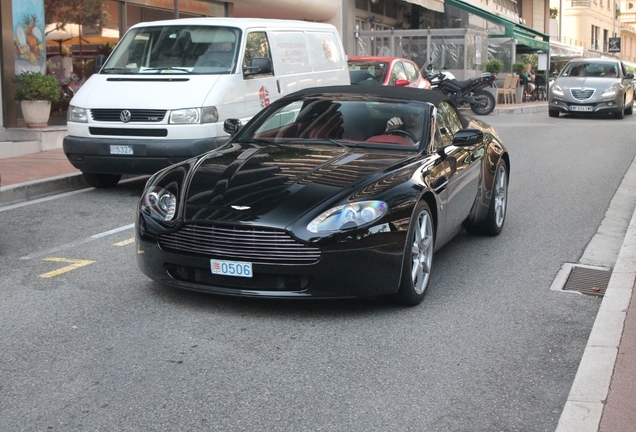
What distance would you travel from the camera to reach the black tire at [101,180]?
10.9 meters

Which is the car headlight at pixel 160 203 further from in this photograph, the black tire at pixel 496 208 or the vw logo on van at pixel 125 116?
the vw logo on van at pixel 125 116

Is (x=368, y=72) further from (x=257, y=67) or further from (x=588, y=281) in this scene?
(x=588, y=281)

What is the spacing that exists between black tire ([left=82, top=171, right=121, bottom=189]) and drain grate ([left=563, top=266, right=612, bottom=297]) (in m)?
6.02

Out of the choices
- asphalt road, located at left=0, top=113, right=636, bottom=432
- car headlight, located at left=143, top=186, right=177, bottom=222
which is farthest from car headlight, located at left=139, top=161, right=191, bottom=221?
asphalt road, located at left=0, top=113, right=636, bottom=432

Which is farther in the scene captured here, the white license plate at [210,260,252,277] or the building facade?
the building facade

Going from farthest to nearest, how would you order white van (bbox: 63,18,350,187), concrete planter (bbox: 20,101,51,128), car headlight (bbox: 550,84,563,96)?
car headlight (bbox: 550,84,563,96) < concrete planter (bbox: 20,101,51,128) < white van (bbox: 63,18,350,187)

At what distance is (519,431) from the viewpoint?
3.97 m

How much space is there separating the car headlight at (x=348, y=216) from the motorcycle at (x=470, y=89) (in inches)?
775

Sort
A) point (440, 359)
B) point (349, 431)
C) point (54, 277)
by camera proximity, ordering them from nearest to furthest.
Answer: point (349, 431)
point (440, 359)
point (54, 277)

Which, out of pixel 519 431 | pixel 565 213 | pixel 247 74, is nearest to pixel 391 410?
pixel 519 431

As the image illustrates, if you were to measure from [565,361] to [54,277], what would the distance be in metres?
3.61

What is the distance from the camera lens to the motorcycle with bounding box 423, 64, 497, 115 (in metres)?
24.8

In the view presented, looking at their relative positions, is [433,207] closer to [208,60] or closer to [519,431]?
[519,431]

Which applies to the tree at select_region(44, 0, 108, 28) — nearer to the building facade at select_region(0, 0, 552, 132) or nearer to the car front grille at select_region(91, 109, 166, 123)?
the building facade at select_region(0, 0, 552, 132)
